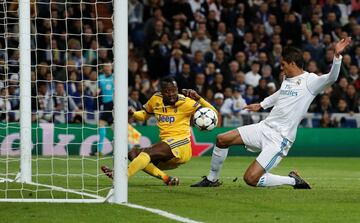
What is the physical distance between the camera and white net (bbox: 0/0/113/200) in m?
16.0

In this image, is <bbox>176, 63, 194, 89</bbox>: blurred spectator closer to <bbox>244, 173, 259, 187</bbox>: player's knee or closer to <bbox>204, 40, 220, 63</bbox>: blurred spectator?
<bbox>204, 40, 220, 63</bbox>: blurred spectator

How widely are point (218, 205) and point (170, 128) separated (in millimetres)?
3095

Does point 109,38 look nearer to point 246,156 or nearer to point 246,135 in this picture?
point 246,156

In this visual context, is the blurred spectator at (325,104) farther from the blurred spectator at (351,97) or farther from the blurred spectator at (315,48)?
the blurred spectator at (315,48)

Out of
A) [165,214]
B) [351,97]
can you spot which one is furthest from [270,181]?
[351,97]

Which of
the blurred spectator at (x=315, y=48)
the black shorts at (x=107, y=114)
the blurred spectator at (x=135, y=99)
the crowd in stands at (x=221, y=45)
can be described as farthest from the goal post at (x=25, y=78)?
the blurred spectator at (x=315, y=48)

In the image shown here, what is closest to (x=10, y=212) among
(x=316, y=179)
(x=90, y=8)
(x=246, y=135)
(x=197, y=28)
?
(x=246, y=135)

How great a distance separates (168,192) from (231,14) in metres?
15.0

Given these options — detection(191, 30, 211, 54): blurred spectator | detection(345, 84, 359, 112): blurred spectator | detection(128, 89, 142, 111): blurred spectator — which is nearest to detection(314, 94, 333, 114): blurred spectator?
detection(345, 84, 359, 112): blurred spectator

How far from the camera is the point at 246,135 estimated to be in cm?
1273

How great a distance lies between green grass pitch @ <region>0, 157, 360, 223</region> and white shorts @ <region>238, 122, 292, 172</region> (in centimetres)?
41

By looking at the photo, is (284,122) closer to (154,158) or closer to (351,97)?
(154,158)

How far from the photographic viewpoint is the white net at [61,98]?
1598 cm

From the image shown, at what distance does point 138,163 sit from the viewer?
12.8 metres
